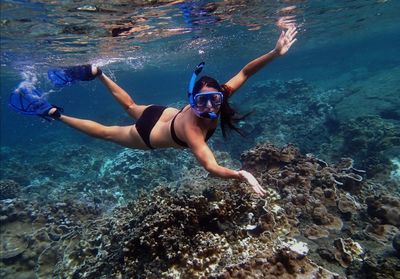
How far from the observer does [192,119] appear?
5.29 metres

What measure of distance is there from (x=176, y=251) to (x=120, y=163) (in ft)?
42.9

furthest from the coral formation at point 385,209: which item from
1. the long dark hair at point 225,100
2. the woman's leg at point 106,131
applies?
the woman's leg at point 106,131

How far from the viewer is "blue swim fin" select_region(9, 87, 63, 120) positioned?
8.13 metres

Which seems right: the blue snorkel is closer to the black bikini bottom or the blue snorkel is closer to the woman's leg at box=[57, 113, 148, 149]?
the black bikini bottom

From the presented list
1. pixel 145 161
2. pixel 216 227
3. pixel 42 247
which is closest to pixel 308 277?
pixel 216 227

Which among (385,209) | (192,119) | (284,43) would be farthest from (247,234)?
(284,43)

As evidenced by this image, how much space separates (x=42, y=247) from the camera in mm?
9914

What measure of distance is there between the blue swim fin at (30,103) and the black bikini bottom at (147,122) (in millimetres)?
2467

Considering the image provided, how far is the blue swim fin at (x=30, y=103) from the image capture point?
8.13 meters

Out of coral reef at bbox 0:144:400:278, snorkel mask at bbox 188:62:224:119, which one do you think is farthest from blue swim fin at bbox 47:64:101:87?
snorkel mask at bbox 188:62:224:119

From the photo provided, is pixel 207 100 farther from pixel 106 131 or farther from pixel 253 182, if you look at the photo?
pixel 106 131

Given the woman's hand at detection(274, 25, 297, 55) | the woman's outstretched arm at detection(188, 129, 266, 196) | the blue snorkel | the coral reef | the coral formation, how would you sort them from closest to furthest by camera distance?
the woman's outstretched arm at detection(188, 129, 266, 196)
the coral reef
the blue snorkel
the woman's hand at detection(274, 25, 297, 55)
the coral formation

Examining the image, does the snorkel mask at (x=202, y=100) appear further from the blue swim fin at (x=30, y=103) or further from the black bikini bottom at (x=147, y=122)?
the blue swim fin at (x=30, y=103)

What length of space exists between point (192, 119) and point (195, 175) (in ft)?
20.3
